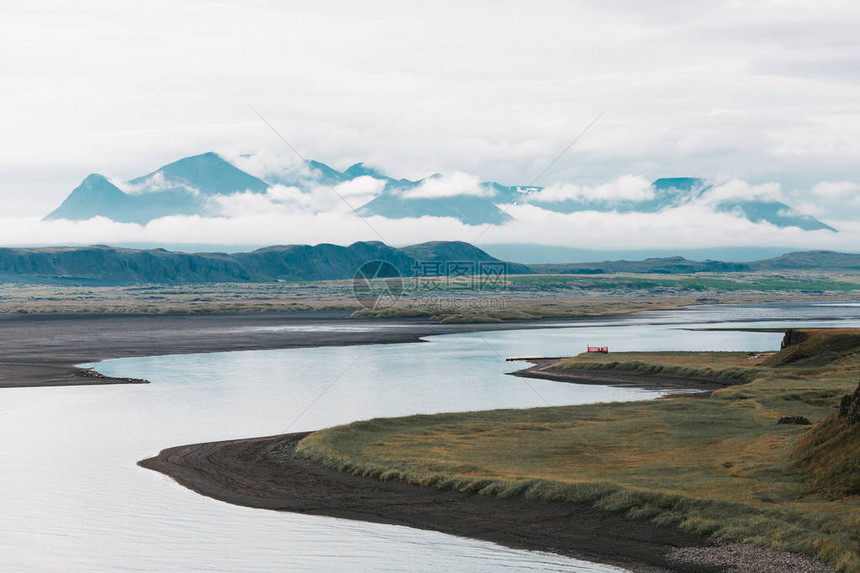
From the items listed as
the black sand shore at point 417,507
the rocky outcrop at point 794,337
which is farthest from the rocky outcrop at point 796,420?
the rocky outcrop at point 794,337

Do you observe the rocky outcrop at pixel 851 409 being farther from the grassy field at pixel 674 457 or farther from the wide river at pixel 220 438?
the wide river at pixel 220 438

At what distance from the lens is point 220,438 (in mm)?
42312

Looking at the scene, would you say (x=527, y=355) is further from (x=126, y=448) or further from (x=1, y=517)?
(x=1, y=517)

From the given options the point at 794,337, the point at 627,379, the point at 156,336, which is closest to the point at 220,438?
the point at 627,379

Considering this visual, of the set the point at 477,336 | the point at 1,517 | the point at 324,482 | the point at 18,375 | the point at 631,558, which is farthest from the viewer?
the point at 477,336

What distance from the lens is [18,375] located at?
68750 mm

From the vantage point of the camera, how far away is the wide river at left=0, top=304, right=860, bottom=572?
78.3 feet

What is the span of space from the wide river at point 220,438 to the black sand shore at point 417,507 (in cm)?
84

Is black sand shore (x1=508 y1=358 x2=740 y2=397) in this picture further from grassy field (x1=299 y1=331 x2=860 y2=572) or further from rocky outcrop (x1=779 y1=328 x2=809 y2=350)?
rocky outcrop (x1=779 y1=328 x2=809 y2=350)

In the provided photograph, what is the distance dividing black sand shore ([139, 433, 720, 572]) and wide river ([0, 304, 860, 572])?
0.84 metres

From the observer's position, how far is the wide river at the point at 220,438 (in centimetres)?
2388

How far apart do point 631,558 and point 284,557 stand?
948 centimetres

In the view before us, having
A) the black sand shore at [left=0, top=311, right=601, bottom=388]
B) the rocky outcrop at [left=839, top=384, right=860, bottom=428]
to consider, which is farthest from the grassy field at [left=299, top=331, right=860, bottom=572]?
the black sand shore at [left=0, top=311, right=601, bottom=388]

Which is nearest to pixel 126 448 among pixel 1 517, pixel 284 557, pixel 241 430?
pixel 241 430
